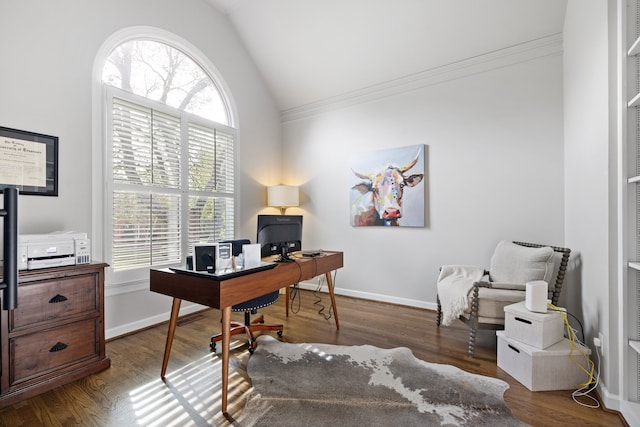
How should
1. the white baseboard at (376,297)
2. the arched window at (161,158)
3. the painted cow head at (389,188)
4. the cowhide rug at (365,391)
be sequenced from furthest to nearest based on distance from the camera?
the painted cow head at (389,188)
the white baseboard at (376,297)
the arched window at (161,158)
the cowhide rug at (365,391)

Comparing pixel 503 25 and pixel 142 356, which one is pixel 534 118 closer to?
pixel 503 25

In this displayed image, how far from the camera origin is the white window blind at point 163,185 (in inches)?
115

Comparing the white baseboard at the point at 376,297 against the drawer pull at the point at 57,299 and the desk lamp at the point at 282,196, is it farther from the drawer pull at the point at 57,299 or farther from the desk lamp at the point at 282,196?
the drawer pull at the point at 57,299

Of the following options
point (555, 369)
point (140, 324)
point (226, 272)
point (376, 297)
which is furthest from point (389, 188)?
point (140, 324)

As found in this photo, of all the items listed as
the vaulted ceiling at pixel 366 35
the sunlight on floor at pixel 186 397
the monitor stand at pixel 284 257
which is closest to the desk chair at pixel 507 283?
the monitor stand at pixel 284 257

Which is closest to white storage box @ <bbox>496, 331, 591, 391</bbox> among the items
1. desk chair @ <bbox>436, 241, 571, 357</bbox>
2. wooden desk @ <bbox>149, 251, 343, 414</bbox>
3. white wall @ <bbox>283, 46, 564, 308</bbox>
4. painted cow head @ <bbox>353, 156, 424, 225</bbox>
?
desk chair @ <bbox>436, 241, 571, 357</bbox>

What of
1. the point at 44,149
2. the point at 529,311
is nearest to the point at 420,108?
the point at 529,311

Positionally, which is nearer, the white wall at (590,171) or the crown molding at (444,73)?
the white wall at (590,171)

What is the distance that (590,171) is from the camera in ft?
6.90

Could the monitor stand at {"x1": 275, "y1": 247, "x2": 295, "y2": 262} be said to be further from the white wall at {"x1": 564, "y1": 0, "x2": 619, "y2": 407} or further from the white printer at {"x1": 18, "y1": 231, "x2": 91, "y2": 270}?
the white wall at {"x1": 564, "y1": 0, "x2": 619, "y2": 407}

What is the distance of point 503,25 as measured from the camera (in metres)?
3.03

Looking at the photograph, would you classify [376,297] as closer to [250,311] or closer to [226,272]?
[250,311]

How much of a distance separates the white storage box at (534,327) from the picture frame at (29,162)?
3.69 m

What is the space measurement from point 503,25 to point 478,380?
3279 mm
